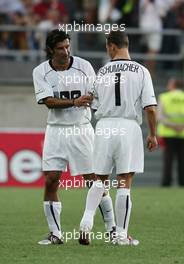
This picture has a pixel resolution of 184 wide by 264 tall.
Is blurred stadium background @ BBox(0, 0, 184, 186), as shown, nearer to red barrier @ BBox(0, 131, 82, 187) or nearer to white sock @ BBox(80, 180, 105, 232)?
red barrier @ BBox(0, 131, 82, 187)

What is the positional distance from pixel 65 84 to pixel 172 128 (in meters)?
12.1

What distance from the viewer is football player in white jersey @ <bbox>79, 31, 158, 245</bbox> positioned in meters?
11.5

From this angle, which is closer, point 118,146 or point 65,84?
point 118,146

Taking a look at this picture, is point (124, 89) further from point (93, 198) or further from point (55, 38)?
point (93, 198)

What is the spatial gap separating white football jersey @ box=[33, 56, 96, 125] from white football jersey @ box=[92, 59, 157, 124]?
34cm

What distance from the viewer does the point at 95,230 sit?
13.2 meters

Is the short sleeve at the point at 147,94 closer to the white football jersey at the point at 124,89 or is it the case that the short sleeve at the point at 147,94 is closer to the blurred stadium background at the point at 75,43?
the white football jersey at the point at 124,89

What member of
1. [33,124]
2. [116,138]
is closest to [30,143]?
[33,124]

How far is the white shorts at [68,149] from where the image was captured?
39.1 ft

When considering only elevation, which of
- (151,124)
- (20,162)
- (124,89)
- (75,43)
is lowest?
(20,162)

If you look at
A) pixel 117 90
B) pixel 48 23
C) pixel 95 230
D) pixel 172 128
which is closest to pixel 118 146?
pixel 117 90

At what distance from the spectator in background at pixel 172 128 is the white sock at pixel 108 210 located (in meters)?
11.3

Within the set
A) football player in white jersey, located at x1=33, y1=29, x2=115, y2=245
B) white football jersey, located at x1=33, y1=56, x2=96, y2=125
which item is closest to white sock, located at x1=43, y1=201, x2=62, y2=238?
football player in white jersey, located at x1=33, y1=29, x2=115, y2=245

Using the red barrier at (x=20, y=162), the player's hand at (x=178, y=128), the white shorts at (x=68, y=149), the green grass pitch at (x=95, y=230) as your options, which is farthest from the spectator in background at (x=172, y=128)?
the white shorts at (x=68, y=149)
